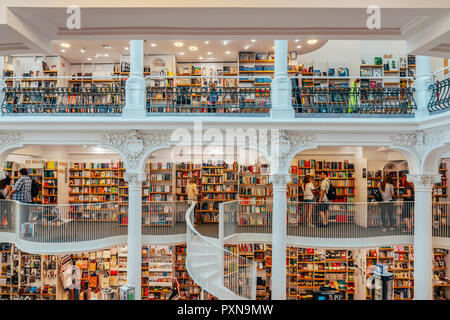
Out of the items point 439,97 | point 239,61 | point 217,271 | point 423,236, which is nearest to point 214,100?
point 239,61

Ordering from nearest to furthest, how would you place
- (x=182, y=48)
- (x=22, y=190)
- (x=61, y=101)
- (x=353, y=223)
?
(x=61, y=101), (x=353, y=223), (x=22, y=190), (x=182, y=48)

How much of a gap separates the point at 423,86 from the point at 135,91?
6252mm

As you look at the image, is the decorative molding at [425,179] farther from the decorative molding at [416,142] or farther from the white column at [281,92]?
the white column at [281,92]

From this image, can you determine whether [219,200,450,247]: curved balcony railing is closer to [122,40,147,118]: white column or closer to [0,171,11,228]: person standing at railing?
[122,40,147,118]: white column

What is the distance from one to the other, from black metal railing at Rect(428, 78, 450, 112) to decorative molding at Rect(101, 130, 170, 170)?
5622 millimetres

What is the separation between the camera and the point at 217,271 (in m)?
6.65

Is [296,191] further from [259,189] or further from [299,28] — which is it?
[299,28]

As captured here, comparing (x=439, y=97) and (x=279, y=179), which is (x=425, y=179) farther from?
(x=279, y=179)

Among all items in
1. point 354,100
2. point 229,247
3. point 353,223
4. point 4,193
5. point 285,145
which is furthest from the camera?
point 229,247

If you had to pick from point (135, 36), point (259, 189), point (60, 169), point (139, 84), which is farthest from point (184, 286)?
point (135, 36)

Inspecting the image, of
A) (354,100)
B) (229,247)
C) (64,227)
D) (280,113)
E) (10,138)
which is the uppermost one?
(354,100)

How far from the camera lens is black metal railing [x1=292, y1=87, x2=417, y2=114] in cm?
707

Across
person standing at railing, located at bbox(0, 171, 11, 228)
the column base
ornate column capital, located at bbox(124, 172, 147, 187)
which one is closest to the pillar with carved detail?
the column base

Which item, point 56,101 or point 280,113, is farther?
point 56,101
